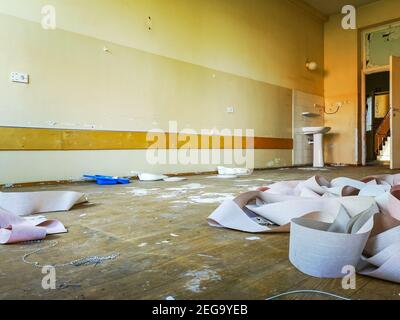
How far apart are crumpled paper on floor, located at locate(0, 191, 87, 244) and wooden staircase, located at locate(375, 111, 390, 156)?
13.1 metres

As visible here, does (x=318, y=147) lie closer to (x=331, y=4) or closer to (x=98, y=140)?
(x=331, y=4)

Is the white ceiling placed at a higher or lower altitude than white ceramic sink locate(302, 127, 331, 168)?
higher

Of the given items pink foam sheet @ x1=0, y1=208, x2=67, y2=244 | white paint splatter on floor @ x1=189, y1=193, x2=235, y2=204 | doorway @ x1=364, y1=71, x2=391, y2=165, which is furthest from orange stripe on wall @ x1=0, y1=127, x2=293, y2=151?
doorway @ x1=364, y1=71, x2=391, y2=165

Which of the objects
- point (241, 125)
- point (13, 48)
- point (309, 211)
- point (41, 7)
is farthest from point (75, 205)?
point (241, 125)

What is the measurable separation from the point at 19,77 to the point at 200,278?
3541 mm

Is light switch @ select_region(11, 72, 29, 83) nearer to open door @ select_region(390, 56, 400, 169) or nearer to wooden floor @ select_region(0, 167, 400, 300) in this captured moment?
wooden floor @ select_region(0, 167, 400, 300)

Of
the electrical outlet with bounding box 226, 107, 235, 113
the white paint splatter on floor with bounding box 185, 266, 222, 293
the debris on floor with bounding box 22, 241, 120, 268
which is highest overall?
the electrical outlet with bounding box 226, 107, 235, 113

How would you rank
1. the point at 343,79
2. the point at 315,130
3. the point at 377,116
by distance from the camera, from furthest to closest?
1. the point at 377,116
2. the point at 343,79
3. the point at 315,130

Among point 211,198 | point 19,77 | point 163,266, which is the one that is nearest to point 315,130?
point 211,198

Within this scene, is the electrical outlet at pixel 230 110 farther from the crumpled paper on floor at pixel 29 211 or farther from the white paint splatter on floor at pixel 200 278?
the white paint splatter on floor at pixel 200 278

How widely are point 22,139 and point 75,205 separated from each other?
68.7 inches

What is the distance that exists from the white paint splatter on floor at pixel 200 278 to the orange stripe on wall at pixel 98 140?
10.7 feet

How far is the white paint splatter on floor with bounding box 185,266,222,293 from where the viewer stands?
948 millimetres

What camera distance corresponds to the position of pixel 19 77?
3605mm
